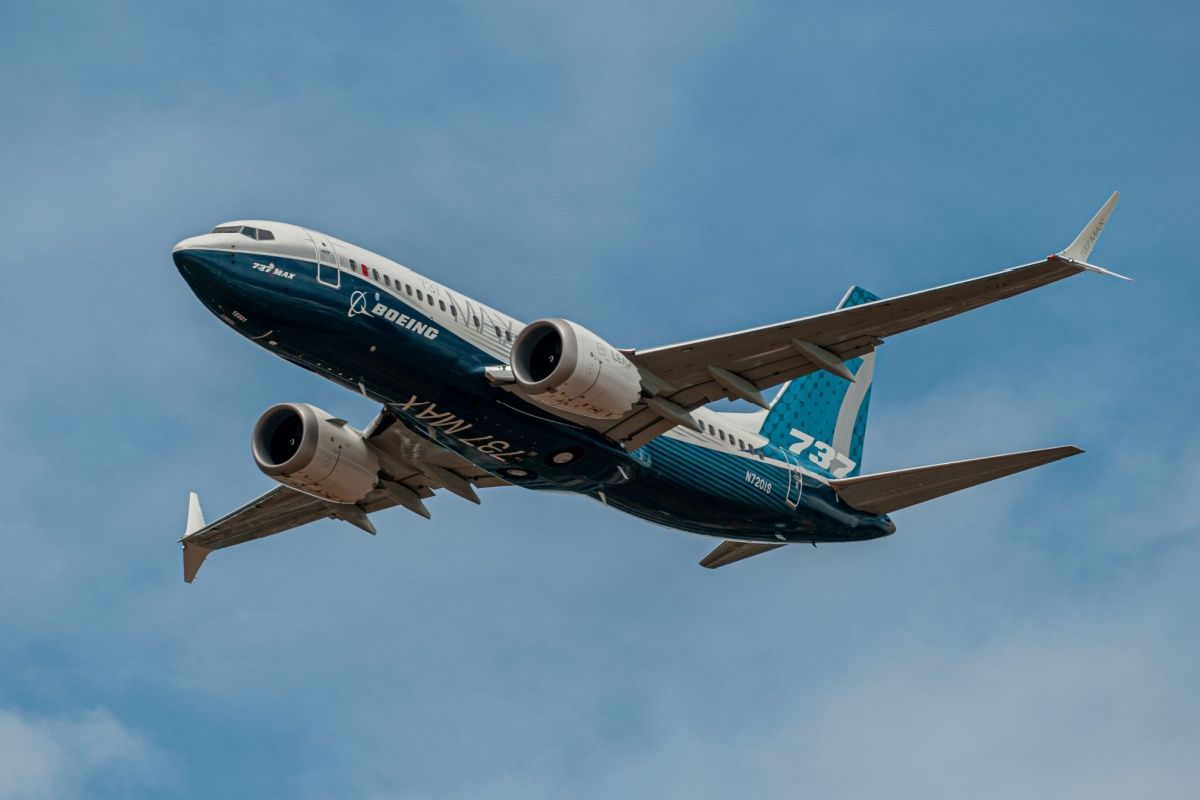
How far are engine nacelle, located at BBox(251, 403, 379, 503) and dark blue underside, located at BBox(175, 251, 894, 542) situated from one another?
4.79 metres

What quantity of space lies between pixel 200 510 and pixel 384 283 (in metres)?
15.4

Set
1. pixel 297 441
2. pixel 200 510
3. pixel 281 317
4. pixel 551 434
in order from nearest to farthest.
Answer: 1. pixel 281 317
2. pixel 551 434
3. pixel 297 441
4. pixel 200 510

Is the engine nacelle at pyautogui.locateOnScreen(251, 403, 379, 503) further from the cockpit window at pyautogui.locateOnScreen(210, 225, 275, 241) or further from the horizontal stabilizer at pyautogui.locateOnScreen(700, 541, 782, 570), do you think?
the horizontal stabilizer at pyautogui.locateOnScreen(700, 541, 782, 570)

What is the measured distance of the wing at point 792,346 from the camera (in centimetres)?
3831

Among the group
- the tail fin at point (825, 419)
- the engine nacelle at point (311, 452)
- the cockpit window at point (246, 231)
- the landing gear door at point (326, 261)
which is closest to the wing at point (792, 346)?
the tail fin at point (825, 419)

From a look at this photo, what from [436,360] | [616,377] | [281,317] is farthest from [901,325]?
[281,317]

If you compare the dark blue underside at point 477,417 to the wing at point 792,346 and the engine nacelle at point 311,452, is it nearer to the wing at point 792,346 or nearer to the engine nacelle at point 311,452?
the wing at point 792,346

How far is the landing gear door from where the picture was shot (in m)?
39.8

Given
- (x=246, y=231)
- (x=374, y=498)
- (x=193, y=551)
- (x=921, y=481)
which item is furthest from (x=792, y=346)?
(x=193, y=551)

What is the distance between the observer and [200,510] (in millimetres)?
52688

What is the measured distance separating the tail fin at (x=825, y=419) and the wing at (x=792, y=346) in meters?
7.02

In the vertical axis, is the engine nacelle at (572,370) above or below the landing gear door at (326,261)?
below

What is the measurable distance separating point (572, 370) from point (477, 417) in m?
3.18

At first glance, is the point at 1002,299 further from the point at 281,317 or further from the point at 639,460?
the point at 281,317
